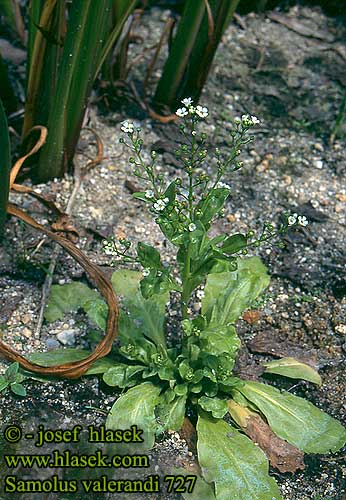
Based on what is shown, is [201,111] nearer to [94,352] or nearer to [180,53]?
[94,352]

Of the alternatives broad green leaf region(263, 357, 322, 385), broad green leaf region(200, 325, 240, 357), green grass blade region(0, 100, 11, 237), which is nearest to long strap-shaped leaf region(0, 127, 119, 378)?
broad green leaf region(200, 325, 240, 357)

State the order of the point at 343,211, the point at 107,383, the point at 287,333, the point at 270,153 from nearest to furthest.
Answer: the point at 107,383
the point at 287,333
the point at 343,211
the point at 270,153

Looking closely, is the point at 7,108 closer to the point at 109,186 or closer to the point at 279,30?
the point at 109,186

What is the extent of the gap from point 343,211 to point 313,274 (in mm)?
363

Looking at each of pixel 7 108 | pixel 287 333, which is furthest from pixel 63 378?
pixel 7 108

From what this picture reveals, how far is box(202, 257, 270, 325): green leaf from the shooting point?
240 centimetres

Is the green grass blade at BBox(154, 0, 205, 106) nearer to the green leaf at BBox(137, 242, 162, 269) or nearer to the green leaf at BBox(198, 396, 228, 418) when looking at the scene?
the green leaf at BBox(137, 242, 162, 269)

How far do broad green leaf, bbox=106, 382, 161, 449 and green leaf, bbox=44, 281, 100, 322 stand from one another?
1.46ft

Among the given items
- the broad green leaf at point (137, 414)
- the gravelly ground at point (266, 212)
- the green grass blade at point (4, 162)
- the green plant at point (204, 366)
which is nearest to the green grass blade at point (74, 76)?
the gravelly ground at point (266, 212)

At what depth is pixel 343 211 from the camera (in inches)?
117

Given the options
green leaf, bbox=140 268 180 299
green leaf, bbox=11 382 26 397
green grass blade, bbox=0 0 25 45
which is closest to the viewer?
green leaf, bbox=140 268 180 299

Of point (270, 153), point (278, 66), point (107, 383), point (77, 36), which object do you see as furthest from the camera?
point (278, 66)

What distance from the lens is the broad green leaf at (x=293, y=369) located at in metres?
2.40

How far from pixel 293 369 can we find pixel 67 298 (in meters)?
0.77
